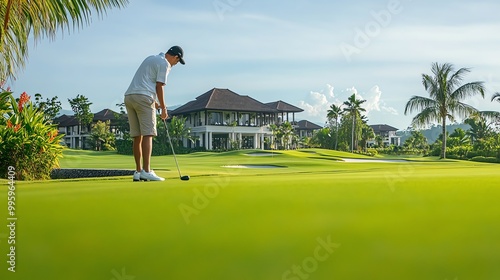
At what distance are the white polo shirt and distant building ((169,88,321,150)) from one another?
191 feet

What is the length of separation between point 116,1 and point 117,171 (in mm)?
3822

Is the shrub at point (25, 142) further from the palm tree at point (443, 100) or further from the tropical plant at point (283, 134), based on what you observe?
the tropical plant at point (283, 134)

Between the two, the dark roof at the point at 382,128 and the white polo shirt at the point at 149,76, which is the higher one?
the dark roof at the point at 382,128

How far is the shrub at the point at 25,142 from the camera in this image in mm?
10602

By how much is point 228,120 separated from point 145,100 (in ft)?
209

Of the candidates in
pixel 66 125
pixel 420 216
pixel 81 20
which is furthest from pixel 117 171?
pixel 66 125

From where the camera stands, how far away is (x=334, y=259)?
7.19ft

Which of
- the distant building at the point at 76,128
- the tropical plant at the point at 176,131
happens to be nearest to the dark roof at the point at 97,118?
the distant building at the point at 76,128

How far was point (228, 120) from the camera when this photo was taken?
71188 millimetres

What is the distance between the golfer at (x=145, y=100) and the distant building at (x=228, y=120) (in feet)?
191

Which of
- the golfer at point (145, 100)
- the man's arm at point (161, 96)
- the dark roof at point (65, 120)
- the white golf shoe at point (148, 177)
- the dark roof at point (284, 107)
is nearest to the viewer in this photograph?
the white golf shoe at point (148, 177)

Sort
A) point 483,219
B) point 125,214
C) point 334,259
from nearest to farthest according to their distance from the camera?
point 334,259 → point 483,219 → point 125,214

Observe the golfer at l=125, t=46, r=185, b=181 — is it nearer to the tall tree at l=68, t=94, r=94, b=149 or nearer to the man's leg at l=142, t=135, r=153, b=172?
the man's leg at l=142, t=135, r=153, b=172

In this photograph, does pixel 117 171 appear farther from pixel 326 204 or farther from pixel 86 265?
pixel 86 265
